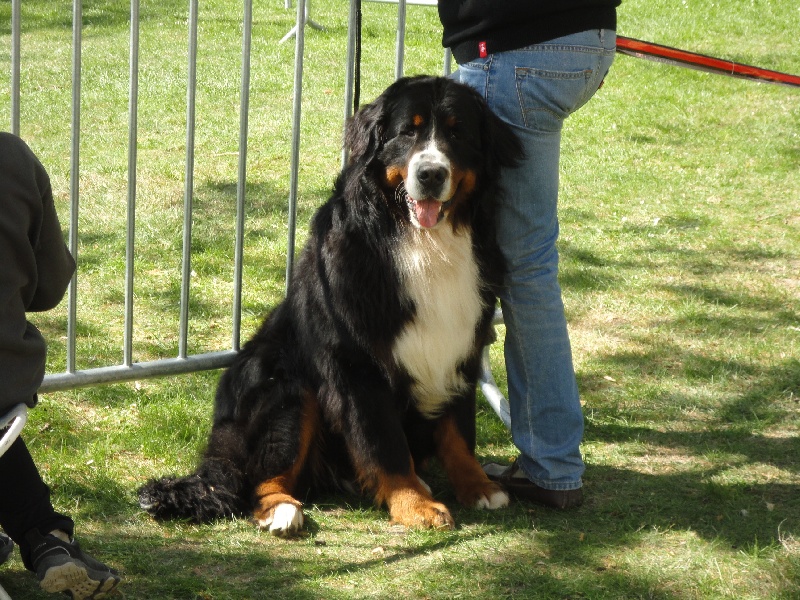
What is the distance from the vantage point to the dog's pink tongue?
11.0ft

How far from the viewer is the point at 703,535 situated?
345 cm

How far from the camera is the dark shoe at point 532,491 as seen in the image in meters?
3.70

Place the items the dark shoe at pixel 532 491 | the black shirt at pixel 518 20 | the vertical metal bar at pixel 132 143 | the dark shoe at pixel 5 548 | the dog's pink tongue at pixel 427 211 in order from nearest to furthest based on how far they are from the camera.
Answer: the dark shoe at pixel 5 548
the black shirt at pixel 518 20
the dog's pink tongue at pixel 427 211
the vertical metal bar at pixel 132 143
the dark shoe at pixel 532 491

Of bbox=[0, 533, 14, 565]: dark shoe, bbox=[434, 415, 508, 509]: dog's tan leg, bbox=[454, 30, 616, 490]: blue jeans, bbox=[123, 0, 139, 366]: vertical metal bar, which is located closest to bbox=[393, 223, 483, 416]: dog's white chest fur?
bbox=[454, 30, 616, 490]: blue jeans

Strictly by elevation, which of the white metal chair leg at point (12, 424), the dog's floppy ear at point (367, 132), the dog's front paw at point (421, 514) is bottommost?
the dog's front paw at point (421, 514)

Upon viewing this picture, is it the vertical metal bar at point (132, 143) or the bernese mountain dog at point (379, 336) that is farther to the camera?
the vertical metal bar at point (132, 143)

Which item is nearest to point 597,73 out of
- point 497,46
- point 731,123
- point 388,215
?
point 497,46

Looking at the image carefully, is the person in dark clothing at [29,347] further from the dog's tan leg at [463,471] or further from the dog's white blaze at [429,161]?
the dog's tan leg at [463,471]

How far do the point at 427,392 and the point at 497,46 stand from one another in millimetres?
1281

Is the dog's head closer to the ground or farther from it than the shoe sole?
farther from it

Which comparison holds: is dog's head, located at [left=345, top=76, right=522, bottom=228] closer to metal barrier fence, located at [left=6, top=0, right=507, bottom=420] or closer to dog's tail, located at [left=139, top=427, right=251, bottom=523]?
metal barrier fence, located at [left=6, top=0, right=507, bottom=420]

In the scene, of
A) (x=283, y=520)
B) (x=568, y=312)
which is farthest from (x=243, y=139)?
(x=568, y=312)

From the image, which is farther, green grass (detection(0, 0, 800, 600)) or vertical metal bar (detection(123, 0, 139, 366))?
vertical metal bar (detection(123, 0, 139, 366))

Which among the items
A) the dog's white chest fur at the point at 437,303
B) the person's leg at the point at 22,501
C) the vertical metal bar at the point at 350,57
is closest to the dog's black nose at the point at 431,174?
the dog's white chest fur at the point at 437,303
